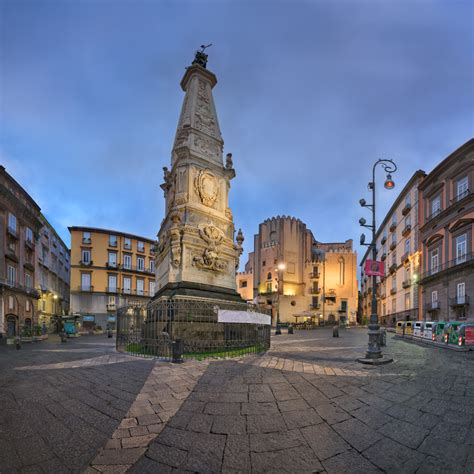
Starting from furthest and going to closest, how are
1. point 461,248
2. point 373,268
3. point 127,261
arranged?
point 127,261
point 461,248
point 373,268

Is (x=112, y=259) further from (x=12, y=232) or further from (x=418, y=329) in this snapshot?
(x=418, y=329)

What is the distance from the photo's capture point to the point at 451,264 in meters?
25.0

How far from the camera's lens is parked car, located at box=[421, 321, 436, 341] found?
1702cm

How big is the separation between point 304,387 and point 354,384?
1189mm

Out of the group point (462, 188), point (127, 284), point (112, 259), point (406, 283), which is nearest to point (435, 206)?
point (462, 188)

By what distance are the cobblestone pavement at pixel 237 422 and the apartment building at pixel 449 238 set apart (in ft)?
67.2

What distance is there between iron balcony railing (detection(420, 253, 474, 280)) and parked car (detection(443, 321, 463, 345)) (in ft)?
31.8

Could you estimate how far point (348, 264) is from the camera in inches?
2104

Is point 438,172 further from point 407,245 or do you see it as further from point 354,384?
point 354,384

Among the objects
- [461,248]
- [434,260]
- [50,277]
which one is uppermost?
[461,248]

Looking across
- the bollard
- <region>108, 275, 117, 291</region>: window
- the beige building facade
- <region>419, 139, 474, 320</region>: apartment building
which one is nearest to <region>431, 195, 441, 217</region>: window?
<region>419, 139, 474, 320</region>: apartment building

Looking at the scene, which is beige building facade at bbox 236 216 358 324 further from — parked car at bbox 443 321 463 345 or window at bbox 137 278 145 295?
parked car at bbox 443 321 463 345

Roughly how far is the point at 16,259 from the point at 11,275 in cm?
157

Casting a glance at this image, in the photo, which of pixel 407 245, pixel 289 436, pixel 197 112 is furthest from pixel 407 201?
pixel 289 436
